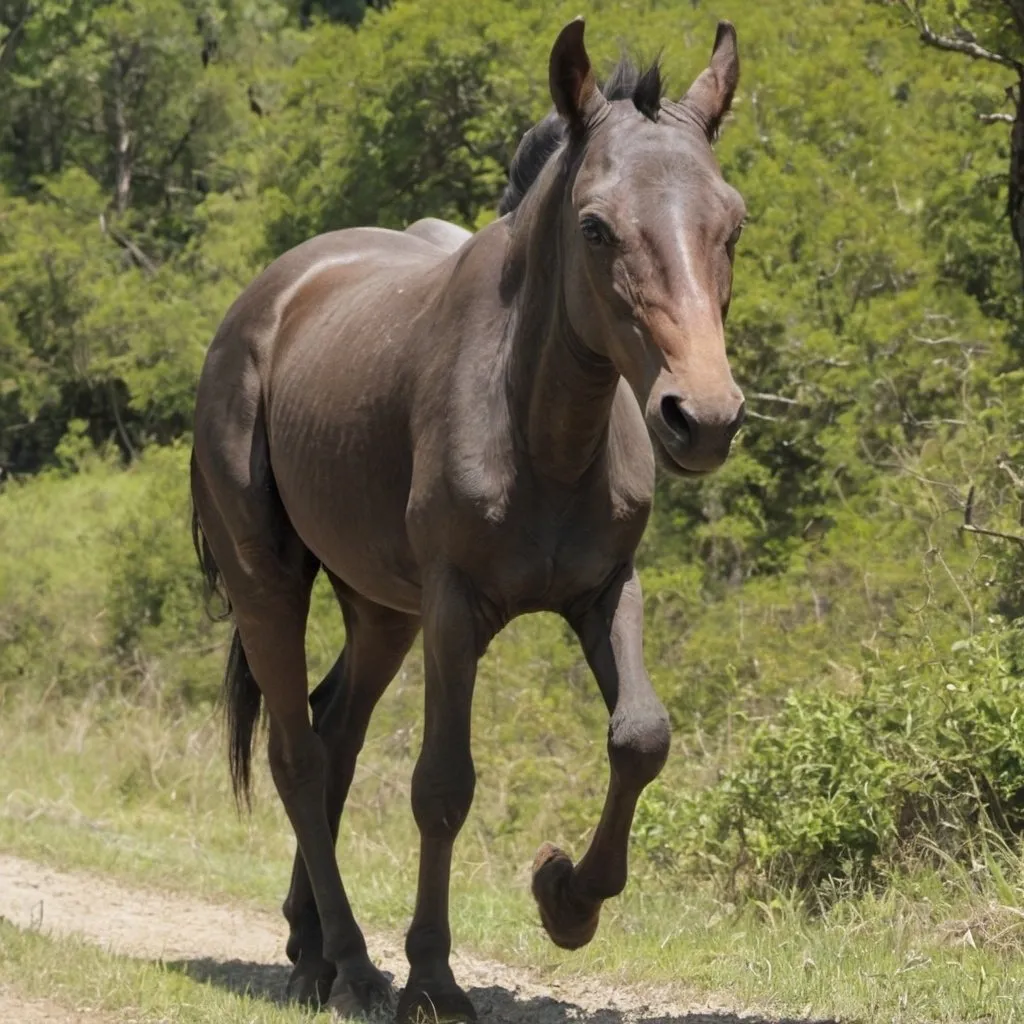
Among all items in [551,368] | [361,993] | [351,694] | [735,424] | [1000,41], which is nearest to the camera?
[735,424]

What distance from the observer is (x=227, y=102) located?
99.4 feet

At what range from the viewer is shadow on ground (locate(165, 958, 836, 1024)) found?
17.5ft

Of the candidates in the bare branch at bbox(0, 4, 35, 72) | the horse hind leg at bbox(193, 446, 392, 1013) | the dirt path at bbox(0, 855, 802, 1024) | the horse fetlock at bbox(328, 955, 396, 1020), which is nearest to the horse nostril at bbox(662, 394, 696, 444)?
the dirt path at bbox(0, 855, 802, 1024)

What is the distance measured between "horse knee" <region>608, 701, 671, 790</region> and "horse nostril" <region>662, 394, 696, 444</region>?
1.00 m

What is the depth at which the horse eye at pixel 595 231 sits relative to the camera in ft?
14.2

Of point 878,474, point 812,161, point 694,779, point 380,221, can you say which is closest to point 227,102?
point 380,221

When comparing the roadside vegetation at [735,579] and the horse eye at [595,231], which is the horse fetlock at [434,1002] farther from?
the horse eye at [595,231]

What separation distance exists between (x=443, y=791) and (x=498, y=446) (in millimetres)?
950

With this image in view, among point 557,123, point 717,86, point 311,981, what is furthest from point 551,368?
point 311,981

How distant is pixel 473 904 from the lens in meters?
7.46

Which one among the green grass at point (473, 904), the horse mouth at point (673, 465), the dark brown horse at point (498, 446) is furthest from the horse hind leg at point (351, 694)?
the horse mouth at point (673, 465)

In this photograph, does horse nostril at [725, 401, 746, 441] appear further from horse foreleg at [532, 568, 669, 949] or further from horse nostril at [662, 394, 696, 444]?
horse foreleg at [532, 568, 669, 949]

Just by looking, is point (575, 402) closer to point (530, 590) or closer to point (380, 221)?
point (530, 590)

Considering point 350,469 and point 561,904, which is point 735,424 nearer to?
point 561,904
